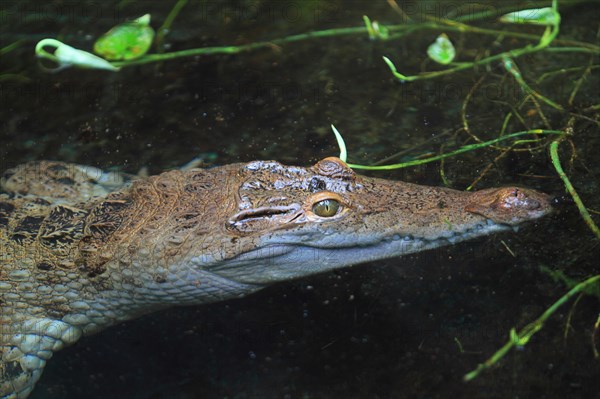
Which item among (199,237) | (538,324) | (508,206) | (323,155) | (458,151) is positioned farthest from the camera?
(323,155)

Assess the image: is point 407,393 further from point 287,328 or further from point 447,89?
point 447,89

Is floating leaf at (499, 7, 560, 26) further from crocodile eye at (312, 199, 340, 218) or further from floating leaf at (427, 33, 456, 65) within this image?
crocodile eye at (312, 199, 340, 218)

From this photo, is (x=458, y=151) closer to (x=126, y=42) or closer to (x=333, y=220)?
(x=333, y=220)

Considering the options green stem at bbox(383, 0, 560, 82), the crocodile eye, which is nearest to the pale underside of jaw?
the crocodile eye

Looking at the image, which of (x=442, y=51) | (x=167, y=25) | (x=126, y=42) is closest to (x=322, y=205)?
(x=442, y=51)

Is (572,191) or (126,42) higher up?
(126,42)

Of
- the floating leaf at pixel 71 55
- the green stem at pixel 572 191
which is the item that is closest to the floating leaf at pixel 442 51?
the green stem at pixel 572 191

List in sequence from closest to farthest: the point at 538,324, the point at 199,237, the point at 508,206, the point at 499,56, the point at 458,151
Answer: the point at 538,324 → the point at 508,206 → the point at 199,237 → the point at 458,151 → the point at 499,56

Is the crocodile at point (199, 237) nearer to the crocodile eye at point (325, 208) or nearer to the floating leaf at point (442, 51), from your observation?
the crocodile eye at point (325, 208)
